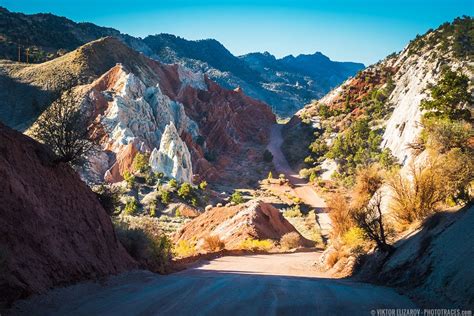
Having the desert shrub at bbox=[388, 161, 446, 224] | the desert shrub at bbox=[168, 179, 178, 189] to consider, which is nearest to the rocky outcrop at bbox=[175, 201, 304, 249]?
the desert shrub at bbox=[388, 161, 446, 224]

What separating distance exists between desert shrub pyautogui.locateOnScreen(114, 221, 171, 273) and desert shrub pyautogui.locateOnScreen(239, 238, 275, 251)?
11532mm

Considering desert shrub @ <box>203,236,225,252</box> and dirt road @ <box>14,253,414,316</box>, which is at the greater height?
dirt road @ <box>14,253,414,316</box>

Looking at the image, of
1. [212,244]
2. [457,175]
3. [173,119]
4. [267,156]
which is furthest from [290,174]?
[457,175]

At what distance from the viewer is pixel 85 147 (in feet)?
39.5

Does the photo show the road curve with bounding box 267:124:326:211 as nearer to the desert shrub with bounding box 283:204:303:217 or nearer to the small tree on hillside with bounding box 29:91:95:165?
the desert shrub with bounding box 283:204:303:217

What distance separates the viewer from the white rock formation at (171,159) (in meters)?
58.4

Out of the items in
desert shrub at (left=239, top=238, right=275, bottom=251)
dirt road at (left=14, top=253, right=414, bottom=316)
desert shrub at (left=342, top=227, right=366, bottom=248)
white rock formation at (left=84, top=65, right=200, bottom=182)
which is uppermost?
white rock formation at (left=84, top=65, right=200, bottom=182)

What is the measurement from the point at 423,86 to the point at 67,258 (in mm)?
57237

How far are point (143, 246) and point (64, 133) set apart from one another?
5003 millimetres

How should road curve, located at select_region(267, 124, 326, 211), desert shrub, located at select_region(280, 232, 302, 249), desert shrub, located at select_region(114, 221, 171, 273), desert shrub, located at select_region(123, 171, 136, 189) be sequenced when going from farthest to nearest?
road curve, located at select_region(267, 124, 326, 211) → desert shrub, located at select_region(123, 171, 136, 189) → desert shrub, located at select_region(280, 232, 302, 249) → desert shrub, located at select_region(114, 221, 171, 273)

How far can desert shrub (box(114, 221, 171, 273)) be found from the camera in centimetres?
1385

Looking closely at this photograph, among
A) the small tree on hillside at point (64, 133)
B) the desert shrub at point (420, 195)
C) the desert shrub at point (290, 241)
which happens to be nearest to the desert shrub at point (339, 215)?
the desert shrub at point (420, 195)

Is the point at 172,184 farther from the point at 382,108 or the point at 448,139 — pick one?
the point at 382,108

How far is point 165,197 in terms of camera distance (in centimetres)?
4959
